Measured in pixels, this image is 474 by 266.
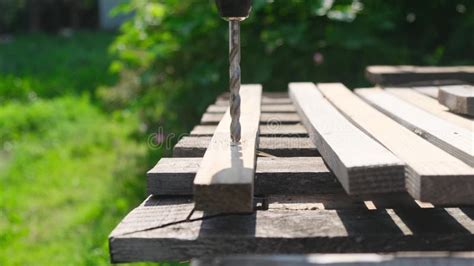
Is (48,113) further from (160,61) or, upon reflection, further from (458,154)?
(458,154)

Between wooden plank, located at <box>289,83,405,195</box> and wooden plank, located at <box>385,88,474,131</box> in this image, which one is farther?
wooden plank, located at <box>385,88,474,131</box>

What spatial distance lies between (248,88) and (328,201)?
1646 mm

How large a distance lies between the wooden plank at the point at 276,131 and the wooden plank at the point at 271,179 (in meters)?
0.47

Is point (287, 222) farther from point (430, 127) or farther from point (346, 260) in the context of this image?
point (430, 127)

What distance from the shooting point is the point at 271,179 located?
171cm

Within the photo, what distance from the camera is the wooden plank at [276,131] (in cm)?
226

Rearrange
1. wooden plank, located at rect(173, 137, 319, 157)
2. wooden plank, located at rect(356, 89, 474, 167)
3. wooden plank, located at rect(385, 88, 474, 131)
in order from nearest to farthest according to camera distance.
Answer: wooden plank, located at rect(356, 89, 474, 167) < wooden plank, located at rect(173, 137, 319, 157) < wooden plank, located at rect(385, 88, 474, 131)

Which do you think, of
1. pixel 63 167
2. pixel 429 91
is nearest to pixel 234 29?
pixel 429 91

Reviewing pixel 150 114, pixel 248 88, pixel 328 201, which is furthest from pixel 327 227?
pixel 150 114

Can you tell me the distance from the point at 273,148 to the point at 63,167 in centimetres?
471

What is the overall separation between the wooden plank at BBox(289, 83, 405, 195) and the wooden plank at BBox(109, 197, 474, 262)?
0.10m

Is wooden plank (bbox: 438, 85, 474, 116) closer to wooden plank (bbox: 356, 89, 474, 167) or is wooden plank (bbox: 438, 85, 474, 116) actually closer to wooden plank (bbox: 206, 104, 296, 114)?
wooden plank (bbox: 356, 89, 474, 167)

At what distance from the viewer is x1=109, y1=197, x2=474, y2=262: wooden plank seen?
1.39m

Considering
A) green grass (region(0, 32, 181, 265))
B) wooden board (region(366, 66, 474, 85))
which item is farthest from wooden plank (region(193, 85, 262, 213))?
green grass (region(0, 32, 181, 265))
